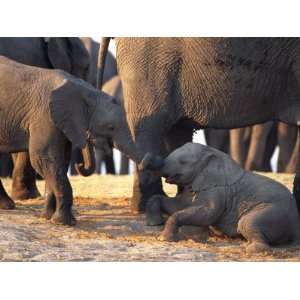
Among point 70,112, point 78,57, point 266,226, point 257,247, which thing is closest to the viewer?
point 257,247

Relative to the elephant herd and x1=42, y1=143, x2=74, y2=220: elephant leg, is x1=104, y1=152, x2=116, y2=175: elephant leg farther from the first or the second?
x1=42, y1=143, x2=74, y2=220: elephant leg

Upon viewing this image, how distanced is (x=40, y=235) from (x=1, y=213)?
0.89 meters

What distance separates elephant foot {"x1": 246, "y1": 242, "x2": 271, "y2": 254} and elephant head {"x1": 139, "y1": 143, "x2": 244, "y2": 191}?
596 mm

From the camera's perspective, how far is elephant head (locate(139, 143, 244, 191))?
6918mm

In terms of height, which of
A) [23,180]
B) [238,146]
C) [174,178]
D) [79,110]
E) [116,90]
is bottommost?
[238,146]

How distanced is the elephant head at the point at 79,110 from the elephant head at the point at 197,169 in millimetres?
478

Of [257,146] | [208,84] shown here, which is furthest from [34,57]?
[257,146]

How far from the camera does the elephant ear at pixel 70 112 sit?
7.00 metres

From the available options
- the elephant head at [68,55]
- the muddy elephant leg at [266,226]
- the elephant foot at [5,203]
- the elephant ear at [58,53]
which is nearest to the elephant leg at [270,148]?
the elephant head at [68,55]

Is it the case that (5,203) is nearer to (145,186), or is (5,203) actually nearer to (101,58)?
(145,186)

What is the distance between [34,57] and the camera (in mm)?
9438

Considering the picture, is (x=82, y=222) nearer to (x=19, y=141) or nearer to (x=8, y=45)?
(x=19, y=141)

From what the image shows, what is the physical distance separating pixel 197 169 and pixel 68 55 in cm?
356
